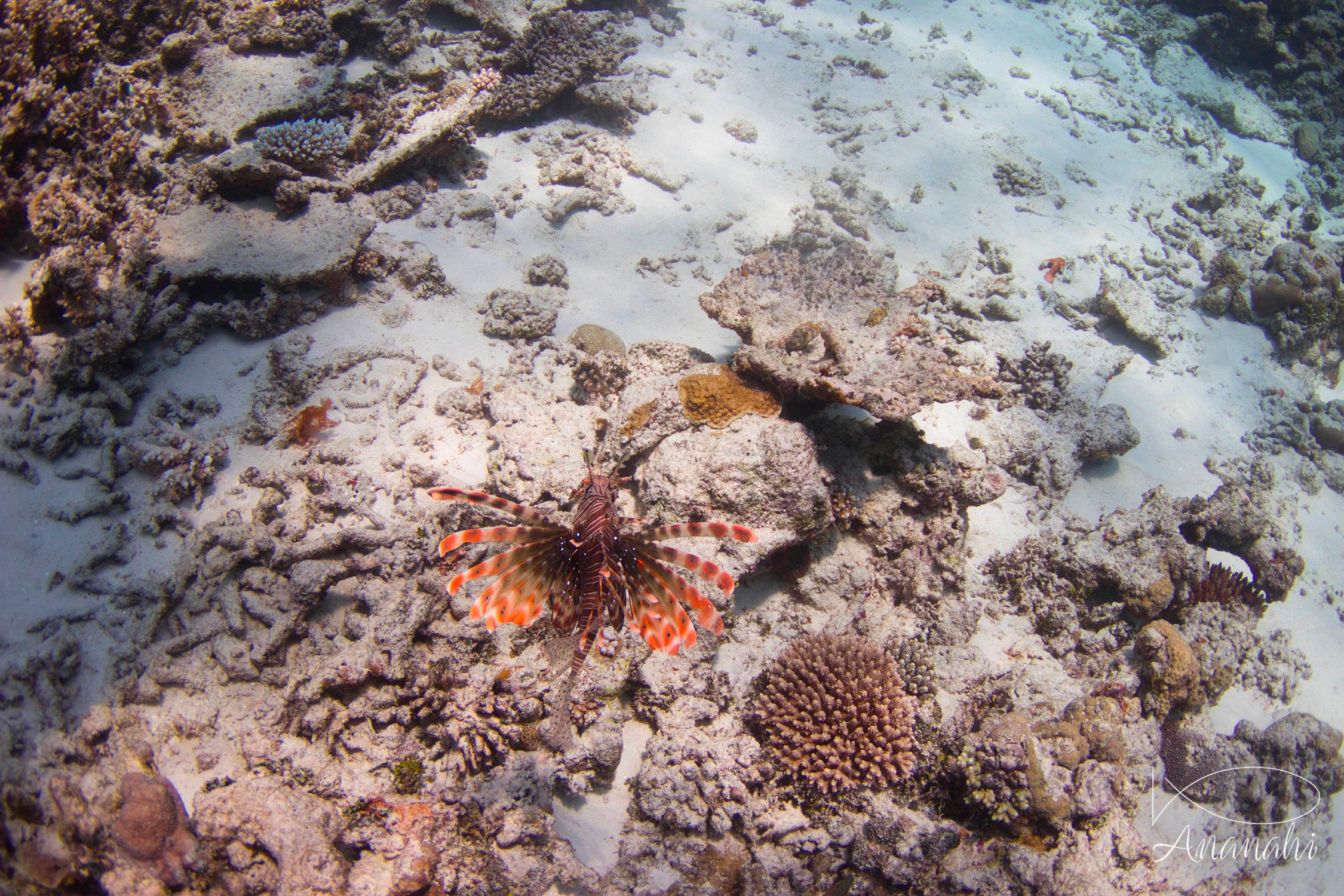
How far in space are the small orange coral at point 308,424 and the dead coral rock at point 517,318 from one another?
4.92 ft

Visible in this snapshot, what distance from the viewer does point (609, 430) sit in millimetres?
4176

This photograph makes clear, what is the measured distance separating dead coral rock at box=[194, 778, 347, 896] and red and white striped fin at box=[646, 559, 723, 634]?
2070mm

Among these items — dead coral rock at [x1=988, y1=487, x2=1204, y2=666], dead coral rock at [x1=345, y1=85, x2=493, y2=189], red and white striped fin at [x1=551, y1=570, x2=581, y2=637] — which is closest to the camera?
red and white striped fin at [x1=551, y1=570, x2=581, y2=637]

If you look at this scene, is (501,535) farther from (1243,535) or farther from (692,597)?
(1243,535)

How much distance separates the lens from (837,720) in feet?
12.2

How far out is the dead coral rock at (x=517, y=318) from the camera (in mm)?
5223

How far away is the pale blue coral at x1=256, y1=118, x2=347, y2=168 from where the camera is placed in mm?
5477

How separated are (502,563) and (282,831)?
1663 mm

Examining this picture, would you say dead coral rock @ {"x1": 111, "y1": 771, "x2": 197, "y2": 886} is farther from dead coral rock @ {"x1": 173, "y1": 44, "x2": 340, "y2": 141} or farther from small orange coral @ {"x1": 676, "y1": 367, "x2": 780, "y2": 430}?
dead coral rock @ {"x1": 173, "y1": 44, "x2": 340, "y2": 141}

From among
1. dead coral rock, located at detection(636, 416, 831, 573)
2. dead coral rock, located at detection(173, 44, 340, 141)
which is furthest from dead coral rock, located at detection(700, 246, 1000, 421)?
dead coral rock, located at detection(173, 44, 340, 141)

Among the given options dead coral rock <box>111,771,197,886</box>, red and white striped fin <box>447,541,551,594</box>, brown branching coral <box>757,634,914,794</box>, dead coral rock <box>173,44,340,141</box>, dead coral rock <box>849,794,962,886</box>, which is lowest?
dead coral rock <box>111,771,197,886</box>

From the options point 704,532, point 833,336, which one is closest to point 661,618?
point 704,532

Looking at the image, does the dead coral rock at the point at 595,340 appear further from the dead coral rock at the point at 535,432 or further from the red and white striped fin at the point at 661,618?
the red and white striped fin at the point at 661,618

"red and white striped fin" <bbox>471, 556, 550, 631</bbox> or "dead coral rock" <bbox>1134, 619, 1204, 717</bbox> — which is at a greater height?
"red and white striped fin" <bbox>471, 556, 550, 631</bbox>
